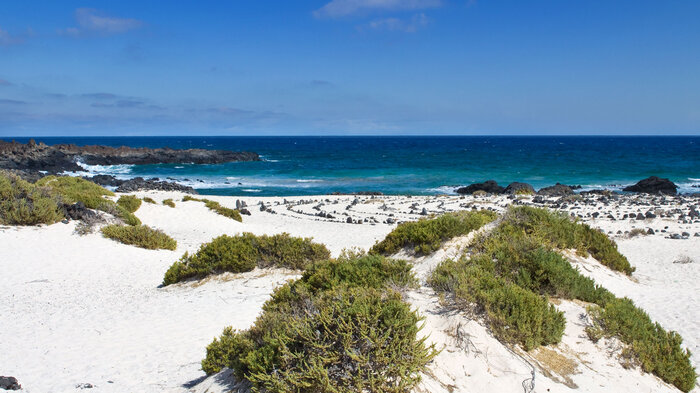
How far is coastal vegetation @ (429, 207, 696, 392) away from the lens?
5.22 m

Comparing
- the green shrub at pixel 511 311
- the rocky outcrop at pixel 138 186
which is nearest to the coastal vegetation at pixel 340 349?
the green shrub at pixel 511 311

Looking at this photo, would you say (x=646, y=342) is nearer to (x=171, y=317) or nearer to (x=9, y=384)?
(x=171, y=317)

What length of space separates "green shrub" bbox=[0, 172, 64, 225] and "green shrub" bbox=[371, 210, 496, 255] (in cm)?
1070

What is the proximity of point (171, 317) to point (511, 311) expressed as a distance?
574cm

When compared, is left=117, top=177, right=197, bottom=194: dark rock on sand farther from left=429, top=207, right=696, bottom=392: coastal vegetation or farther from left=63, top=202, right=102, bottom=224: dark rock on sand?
left=429, top=207, right=696, bottom=392: coastal vegetation

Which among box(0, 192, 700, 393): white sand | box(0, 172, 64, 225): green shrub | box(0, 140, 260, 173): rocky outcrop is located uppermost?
box(0, 140, 260, 173): rocky outcrop

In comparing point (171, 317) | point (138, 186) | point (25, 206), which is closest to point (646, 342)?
point (171, 317)

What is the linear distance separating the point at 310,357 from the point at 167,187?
123 feet

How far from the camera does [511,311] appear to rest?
532 cm

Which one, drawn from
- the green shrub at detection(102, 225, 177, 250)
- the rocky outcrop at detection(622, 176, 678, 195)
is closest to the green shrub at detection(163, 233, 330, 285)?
the green shrub at detection(102, 225, 177, 250)

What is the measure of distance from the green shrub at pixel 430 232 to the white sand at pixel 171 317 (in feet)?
1.05

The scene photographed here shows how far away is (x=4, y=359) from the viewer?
20.4 ft

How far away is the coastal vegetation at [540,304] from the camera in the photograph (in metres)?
5.22

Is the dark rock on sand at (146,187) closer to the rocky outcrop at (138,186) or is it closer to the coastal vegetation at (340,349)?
the rocky outcrop at (138,186)
